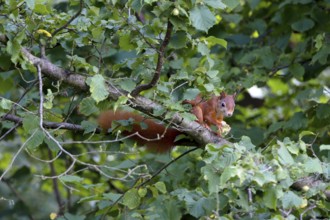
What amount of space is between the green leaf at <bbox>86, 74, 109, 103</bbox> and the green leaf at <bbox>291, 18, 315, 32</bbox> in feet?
6.52

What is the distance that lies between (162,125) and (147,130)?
83 mm

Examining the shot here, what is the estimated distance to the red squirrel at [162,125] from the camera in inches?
150

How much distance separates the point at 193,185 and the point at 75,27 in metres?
1.42

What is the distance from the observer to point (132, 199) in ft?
11.9

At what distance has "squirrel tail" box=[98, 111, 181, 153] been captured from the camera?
3.81 metres

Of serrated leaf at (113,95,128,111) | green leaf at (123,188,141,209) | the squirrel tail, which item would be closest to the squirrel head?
the squirrel tail

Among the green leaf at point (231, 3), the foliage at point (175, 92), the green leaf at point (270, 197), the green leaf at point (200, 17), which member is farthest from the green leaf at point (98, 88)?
the green leaf at point (270, 197)

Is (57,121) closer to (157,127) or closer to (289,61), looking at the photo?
(157,127)

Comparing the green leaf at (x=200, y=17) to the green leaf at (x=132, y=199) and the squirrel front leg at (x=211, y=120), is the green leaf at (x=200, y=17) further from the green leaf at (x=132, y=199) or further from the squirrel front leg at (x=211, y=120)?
the squirrel front leg at (x=211, y=120)

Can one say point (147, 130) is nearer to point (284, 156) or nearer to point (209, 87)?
point (209, 87)

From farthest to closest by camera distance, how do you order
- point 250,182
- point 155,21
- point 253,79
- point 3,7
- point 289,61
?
point 289,61, point 253,79, point 3,7, point 155,21, point 250,182

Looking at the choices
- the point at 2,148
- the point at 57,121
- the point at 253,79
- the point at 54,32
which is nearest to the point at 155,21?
the point at 54,32

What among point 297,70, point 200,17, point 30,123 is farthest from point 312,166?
point 297,70

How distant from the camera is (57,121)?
3.81 meters
